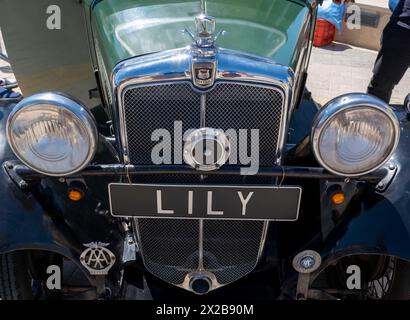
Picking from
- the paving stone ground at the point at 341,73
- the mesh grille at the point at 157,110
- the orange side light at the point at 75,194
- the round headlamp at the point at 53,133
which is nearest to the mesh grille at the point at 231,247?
the mesh grille at the point at 157,110

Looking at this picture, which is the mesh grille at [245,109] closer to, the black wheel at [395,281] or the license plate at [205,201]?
the license plate at [205,201]

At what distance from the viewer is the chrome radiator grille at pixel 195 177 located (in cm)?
188

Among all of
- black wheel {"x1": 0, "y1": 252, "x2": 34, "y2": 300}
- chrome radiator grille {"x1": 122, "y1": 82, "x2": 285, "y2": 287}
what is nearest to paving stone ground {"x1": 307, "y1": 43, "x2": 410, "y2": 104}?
chrome radiator grille {"x1": 122, "y1": 82, "x2": 285, "y2": 287}

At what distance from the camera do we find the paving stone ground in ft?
18.4

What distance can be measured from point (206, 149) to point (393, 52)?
9.54 feet

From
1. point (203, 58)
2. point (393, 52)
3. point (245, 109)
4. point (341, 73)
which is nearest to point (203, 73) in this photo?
point (203, 58)

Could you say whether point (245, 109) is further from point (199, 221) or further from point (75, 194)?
point (75, 194)

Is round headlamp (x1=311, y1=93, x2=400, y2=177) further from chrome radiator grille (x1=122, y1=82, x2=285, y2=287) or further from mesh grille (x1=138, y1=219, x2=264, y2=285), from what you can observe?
mesh grille (x1=138, y1=219, x2=264, y2=285)

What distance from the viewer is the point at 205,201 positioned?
197cm

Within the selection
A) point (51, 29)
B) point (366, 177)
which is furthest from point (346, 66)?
point (366, 177)

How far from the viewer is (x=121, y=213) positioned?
2.03 metres

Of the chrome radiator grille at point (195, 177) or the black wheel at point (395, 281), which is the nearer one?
the chrome radiator grille at point (195, 177)

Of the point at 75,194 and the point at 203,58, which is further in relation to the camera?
the point at 75,194

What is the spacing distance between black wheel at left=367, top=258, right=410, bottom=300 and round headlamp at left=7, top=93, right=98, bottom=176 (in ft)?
4.79
